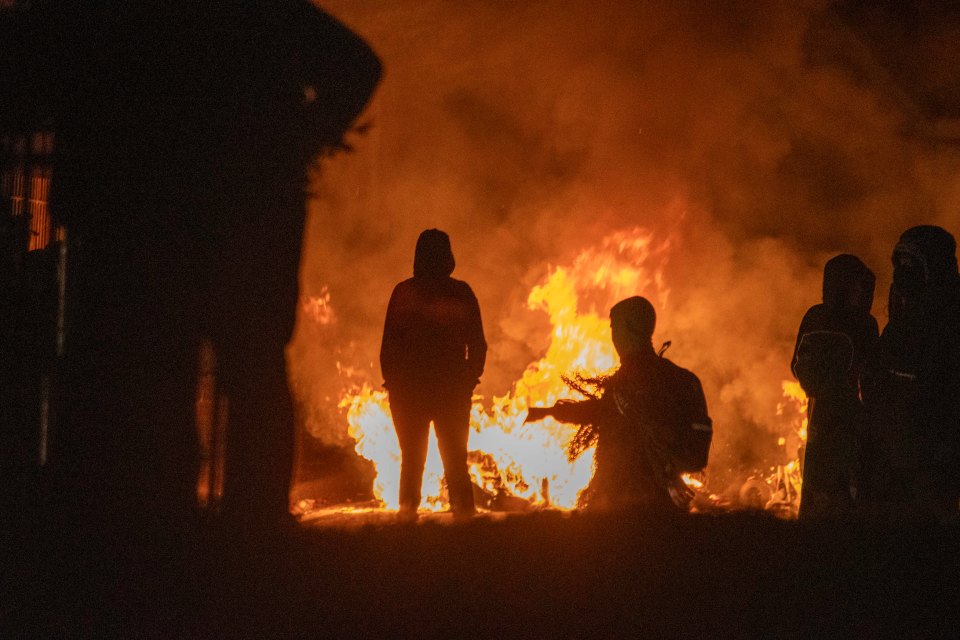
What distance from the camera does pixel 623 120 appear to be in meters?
11.4

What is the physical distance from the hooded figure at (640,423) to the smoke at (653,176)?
219 inches

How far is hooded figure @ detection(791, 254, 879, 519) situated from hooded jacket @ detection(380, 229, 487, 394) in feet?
6.81

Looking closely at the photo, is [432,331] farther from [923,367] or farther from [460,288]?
[923,367]

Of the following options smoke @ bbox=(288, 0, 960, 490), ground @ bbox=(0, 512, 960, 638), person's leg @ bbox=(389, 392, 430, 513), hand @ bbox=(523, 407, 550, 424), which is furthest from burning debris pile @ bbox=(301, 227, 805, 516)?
ground @ bbox=(0, 512, 960, 638)

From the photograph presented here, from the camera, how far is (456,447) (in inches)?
274

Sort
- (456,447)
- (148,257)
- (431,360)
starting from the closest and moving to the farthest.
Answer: (431,360) < (456,447) < (148,257)

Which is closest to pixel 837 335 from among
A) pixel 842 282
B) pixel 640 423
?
pixel 842 282

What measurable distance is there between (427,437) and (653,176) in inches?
215

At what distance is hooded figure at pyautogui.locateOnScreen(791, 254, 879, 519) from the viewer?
5.62 m

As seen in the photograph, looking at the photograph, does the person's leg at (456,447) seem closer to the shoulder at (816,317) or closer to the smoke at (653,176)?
the shoulder at (816,317)

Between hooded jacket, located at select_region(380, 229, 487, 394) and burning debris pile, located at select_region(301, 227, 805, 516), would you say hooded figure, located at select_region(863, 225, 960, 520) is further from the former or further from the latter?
burning debris pile, located at select_region(301, 227, 805, 516)

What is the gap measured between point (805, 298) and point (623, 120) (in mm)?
2670

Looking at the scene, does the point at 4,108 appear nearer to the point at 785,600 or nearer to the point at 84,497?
the point at 84,497

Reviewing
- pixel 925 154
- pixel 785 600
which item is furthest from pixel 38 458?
pixel 925 154
